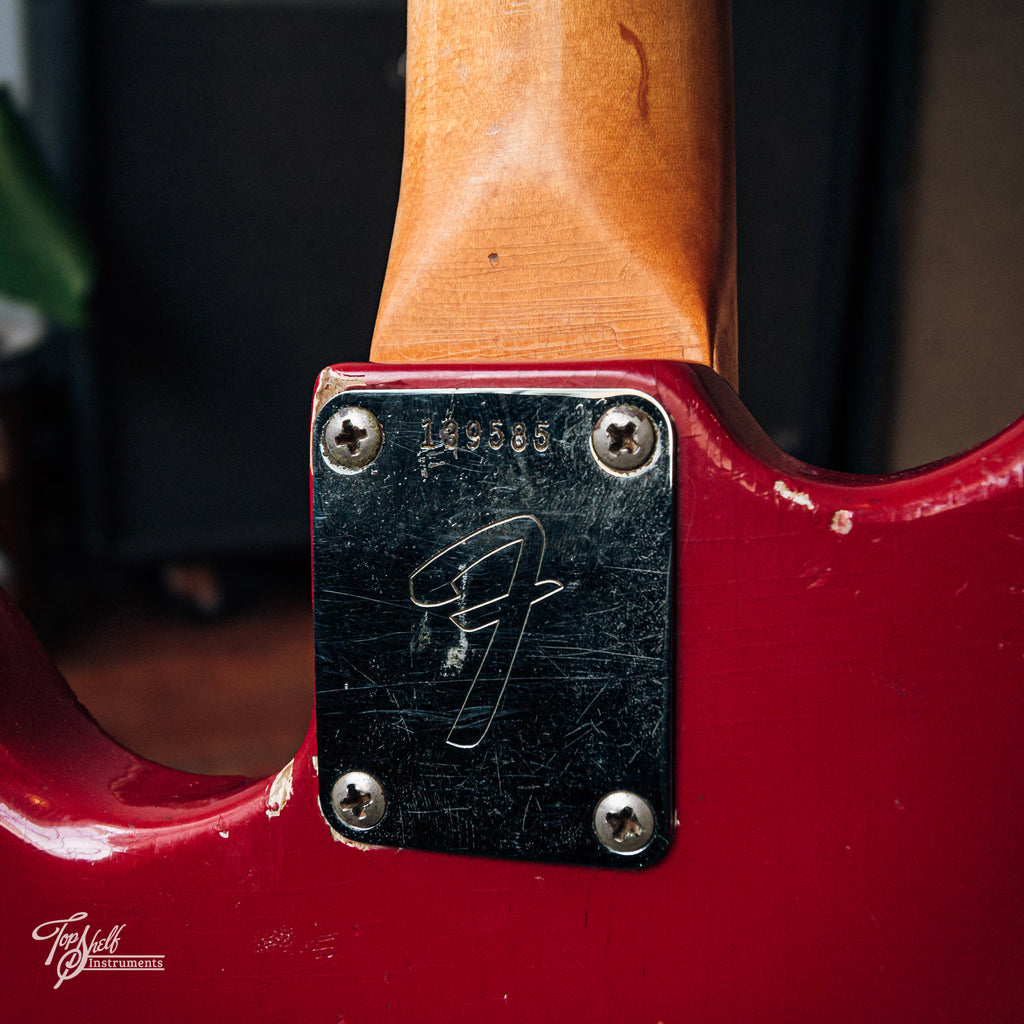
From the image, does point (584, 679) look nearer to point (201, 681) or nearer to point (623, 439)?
point (623, 439)

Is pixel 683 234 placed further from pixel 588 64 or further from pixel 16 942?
pixel 16 942

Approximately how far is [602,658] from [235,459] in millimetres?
1204

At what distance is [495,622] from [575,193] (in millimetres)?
111

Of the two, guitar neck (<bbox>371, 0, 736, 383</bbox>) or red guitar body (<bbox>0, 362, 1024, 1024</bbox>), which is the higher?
guitar neck (<bbox>371, 0, 736, 383</bbox>)

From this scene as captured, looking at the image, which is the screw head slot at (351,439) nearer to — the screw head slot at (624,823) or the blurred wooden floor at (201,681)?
the screw head slot at (624,823)

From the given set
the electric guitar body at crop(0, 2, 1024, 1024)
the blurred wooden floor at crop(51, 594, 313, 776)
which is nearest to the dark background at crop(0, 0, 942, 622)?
the blurred wooden floor at crop(51, 594, 313, 776)

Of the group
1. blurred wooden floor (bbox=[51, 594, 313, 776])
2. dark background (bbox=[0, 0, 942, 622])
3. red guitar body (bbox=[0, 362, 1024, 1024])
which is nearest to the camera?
red guitar body (bbox=[0, 362, 1024, 1024])

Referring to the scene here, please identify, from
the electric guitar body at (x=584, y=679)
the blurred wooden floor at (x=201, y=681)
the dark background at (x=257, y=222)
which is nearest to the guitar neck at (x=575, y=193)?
the electric guitar body at (x=584, y=679)

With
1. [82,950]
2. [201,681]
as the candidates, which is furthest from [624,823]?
[201,681]

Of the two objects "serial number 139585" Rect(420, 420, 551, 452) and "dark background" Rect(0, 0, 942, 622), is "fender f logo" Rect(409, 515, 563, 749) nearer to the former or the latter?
"serial number 139585" Rect(420, 420, 551, 452)

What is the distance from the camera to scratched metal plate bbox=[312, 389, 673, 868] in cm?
22

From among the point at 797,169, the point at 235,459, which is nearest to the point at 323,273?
the point at 235,459

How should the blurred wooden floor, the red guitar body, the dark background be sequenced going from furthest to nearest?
the dark background, the blurred wooden floor, the red guitar body

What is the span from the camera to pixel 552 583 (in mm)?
219
